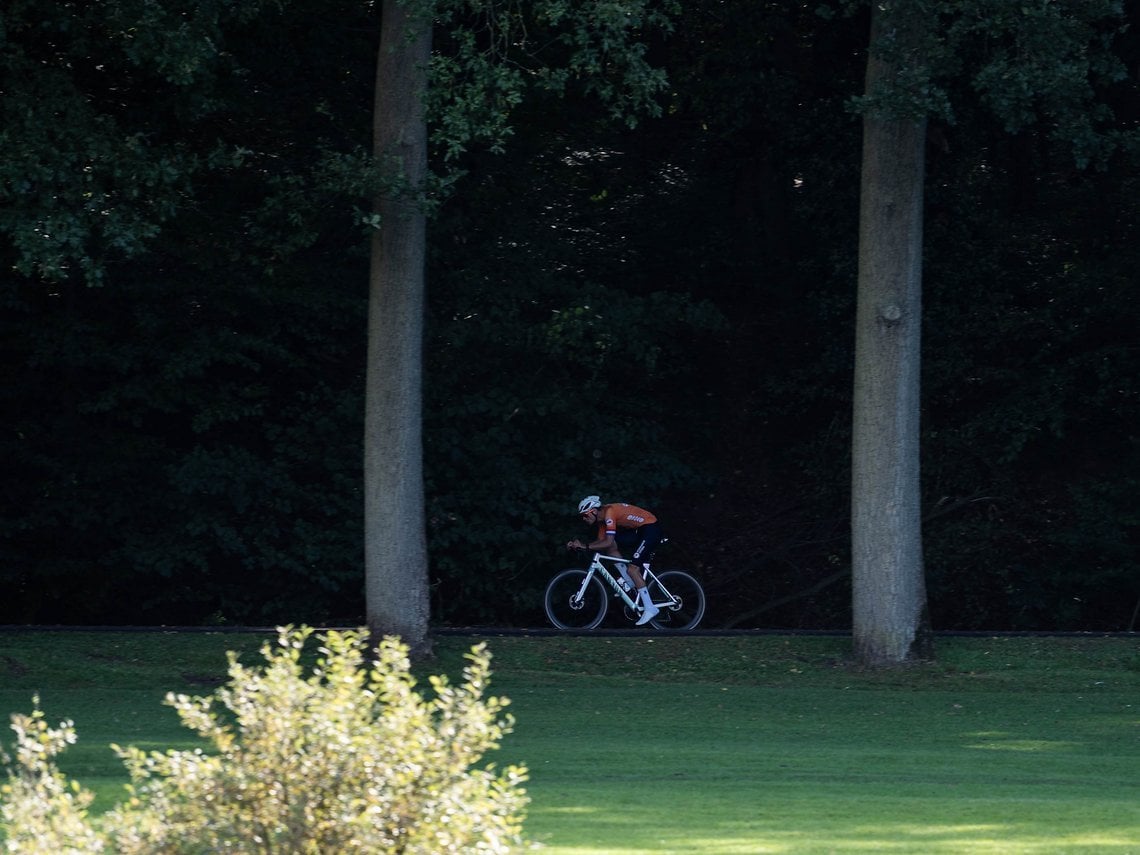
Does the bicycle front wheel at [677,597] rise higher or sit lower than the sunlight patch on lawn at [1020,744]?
higher

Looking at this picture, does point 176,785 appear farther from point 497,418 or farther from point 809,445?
point 809,445

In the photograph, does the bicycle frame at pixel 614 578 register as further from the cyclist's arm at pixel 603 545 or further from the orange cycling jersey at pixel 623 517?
the orange cycling jersey at pixel 623 517

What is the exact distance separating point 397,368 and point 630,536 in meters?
4.74

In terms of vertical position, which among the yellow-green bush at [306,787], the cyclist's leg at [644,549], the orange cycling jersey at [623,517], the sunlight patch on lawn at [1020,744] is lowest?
the sunlight patch on lawn at [1020,744]

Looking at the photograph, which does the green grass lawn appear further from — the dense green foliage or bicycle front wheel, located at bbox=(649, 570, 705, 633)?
the dense green foliage

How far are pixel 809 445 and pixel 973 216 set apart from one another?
452 centimetres

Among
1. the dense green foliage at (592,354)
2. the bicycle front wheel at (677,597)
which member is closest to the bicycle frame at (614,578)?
the bicycle front wheel at (677,597)

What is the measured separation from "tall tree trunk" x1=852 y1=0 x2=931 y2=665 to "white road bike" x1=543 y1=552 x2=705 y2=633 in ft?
12.3

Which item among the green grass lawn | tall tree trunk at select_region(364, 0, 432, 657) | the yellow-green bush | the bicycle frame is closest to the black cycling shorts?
the bicycle frame

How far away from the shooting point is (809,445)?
85.4 feet

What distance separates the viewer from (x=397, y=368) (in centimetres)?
1739

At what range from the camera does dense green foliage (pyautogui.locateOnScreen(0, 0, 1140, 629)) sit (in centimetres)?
2162

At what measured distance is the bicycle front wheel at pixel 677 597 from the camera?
21.0m

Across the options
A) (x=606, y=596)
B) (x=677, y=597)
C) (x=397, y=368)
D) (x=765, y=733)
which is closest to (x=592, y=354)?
(x=606, y=596)
